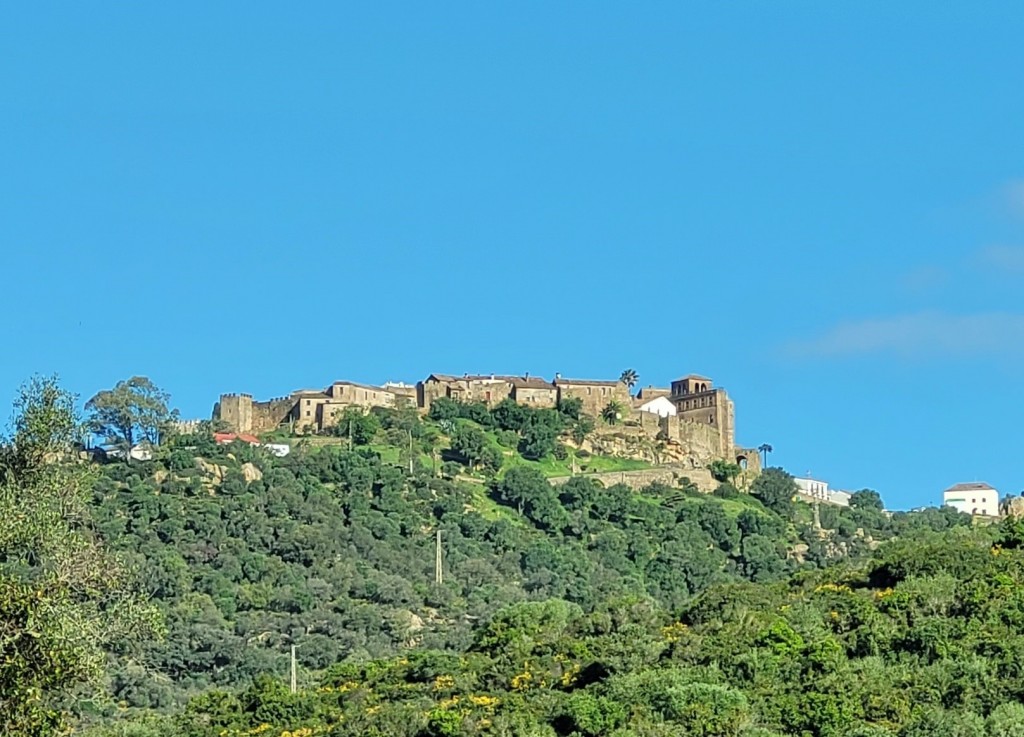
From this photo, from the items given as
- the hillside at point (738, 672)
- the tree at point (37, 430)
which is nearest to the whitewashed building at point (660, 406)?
the hillside at point (738, 672)

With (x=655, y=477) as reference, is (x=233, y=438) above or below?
above

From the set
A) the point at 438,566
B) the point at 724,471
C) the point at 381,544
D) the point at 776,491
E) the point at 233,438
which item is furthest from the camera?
the point at 724,471

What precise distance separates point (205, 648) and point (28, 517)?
53.4 m

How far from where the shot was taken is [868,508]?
110 m

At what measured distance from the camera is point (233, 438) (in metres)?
105

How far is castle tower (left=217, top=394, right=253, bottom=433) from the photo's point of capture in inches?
4528

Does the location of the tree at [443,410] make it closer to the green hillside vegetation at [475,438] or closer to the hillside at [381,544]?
the green hillside vegetation at [475,438]

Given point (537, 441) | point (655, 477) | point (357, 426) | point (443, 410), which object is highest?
point (443, 410)

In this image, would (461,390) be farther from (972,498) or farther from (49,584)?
(49,584)

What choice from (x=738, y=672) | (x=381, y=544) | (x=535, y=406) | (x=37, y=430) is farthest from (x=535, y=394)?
(x=37, y=430)

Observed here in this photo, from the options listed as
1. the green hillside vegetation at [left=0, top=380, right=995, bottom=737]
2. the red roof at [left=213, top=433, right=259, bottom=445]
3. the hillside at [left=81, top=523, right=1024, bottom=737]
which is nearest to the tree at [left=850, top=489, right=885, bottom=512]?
the green hillside vegetation at [left=0, top=380, right=995, bottom=737]

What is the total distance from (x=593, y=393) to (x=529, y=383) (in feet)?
12.5

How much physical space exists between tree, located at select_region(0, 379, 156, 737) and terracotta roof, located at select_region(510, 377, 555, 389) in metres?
96.9

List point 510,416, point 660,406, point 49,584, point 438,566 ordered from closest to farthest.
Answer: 1. point 49,584
2. point 438,566
3. point 510,416
4. point 660,406
